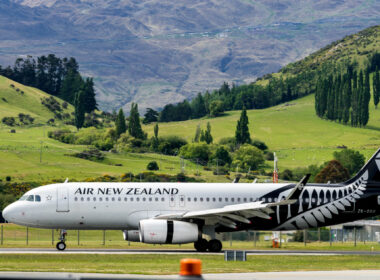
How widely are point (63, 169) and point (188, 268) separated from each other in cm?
14392

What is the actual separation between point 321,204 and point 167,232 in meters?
10.0

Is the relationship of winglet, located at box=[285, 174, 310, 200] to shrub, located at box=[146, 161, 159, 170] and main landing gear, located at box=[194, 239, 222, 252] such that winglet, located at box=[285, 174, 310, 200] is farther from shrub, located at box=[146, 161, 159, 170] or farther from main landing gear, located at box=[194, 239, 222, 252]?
shrub, located at box=[146, 161, 159, 170]

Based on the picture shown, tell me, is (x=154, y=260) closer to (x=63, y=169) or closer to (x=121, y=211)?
(x=121, y=211)

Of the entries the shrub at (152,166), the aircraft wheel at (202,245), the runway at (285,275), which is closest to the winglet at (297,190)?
the aircraft wheel at (202,245)

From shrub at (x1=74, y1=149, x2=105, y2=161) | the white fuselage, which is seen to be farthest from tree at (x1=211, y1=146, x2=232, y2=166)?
the white fuselage

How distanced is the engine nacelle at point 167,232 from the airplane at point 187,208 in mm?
54

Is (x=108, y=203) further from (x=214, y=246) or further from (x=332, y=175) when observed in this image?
(x=332, y=175)

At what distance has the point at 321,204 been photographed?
4716 centimetres

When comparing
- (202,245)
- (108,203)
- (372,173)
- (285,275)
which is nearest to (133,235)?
(108,203)

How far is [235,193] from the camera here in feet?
153

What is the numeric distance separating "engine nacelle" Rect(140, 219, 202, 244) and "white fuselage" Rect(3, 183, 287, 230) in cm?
235

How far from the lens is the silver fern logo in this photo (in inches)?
1848

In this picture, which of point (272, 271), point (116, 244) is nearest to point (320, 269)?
point (272, 271)

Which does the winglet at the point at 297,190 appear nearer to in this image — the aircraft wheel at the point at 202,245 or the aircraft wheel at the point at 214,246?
the aircraft wheel at the point at 214,246
